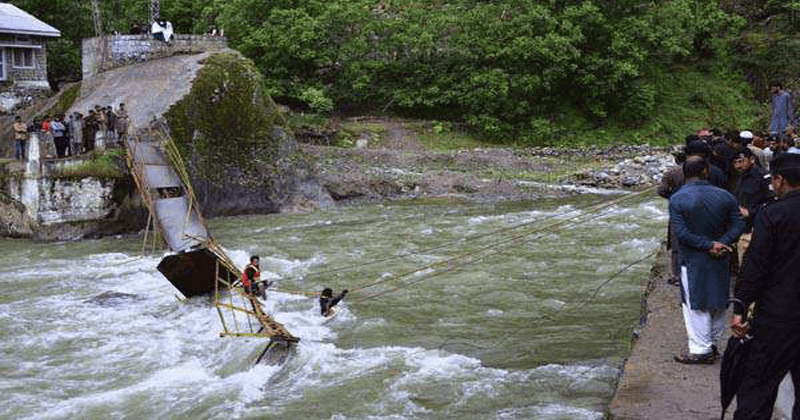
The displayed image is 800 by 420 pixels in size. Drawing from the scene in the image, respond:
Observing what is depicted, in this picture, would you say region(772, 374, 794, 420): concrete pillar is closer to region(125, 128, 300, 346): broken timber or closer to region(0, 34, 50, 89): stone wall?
region(125, 128, 300, 346): broken timber

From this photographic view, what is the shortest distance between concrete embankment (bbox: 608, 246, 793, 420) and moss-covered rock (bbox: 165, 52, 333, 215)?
1681 cm

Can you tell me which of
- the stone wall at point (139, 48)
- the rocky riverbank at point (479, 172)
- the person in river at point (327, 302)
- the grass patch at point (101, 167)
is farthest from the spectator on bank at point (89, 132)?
the person in river at point (327, 302)

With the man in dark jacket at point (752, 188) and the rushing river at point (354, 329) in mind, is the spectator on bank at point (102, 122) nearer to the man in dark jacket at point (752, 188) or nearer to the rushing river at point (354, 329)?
the rushing river at point (354, 329)

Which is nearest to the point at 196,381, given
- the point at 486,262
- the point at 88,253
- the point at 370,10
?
the point at 486,262

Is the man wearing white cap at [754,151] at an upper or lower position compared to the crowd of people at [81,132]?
upper

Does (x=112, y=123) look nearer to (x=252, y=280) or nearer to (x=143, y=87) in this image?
(x=143, y=87)

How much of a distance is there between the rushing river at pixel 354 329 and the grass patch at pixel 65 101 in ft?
25.4

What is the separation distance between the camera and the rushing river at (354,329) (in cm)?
869

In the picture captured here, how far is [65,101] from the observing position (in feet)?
88.7

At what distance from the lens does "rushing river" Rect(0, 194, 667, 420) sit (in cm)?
869

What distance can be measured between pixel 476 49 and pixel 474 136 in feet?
14.5

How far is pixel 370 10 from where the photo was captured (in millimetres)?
41312

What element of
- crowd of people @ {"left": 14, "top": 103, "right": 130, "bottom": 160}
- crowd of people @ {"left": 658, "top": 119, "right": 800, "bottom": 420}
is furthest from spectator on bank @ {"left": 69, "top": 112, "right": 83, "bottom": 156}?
crowd of people @ {"left": 658, "top": 119, "right": 800, "bottom": 420}

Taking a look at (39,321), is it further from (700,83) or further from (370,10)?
(700,83)
